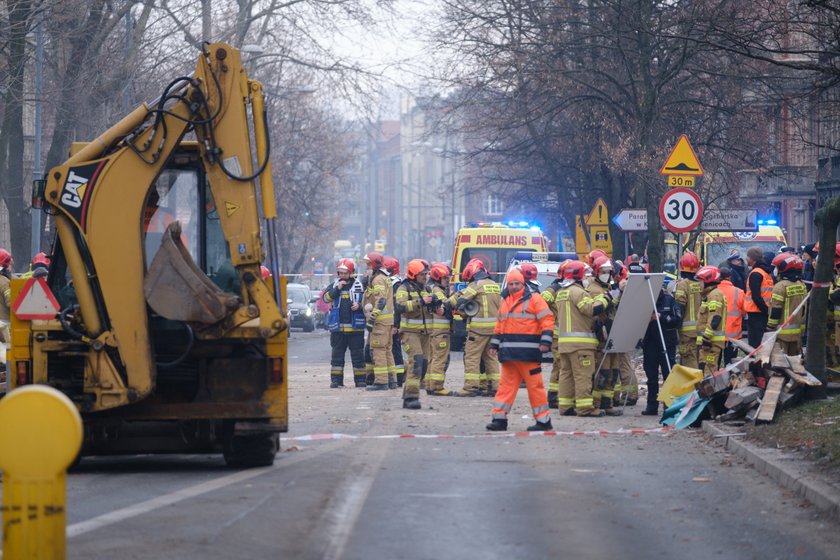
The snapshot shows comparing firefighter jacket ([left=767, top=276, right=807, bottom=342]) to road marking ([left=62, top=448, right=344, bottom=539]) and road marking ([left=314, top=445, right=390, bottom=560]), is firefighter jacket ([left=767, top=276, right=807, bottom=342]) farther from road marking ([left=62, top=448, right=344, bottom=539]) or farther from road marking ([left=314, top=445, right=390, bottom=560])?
road marking ([left=62, top=448, right=344, bottom=539])

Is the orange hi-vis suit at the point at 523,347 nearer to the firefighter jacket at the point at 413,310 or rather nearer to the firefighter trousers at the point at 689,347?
the firefighter trousers at the point at 689,347

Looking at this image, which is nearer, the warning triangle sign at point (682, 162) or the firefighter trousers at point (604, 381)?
the firefighter trousers at point (604, 381)

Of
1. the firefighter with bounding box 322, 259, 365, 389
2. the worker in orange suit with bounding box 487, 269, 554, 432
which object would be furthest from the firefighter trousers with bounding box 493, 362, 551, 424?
the firefighter with bounding box 322, 259, 365, 389

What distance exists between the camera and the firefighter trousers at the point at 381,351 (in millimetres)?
20641

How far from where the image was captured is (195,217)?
11.8 metres

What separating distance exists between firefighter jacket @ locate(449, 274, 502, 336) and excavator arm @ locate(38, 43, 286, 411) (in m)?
8.43

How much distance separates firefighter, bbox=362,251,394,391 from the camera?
20.6 m

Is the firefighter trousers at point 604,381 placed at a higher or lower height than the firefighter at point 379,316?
lower

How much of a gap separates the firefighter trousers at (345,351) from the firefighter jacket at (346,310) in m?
0.10

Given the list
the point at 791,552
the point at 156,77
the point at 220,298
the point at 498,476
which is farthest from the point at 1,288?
the point at 156,77

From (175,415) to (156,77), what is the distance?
900 inches

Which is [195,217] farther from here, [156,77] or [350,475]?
[156,77]

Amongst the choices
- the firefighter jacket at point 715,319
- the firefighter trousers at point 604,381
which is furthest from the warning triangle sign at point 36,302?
the firefighter jacket at point 715,319

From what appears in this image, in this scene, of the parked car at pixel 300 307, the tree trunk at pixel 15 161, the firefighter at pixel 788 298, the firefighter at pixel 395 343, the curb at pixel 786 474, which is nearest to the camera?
the curb at pixel 786 474
